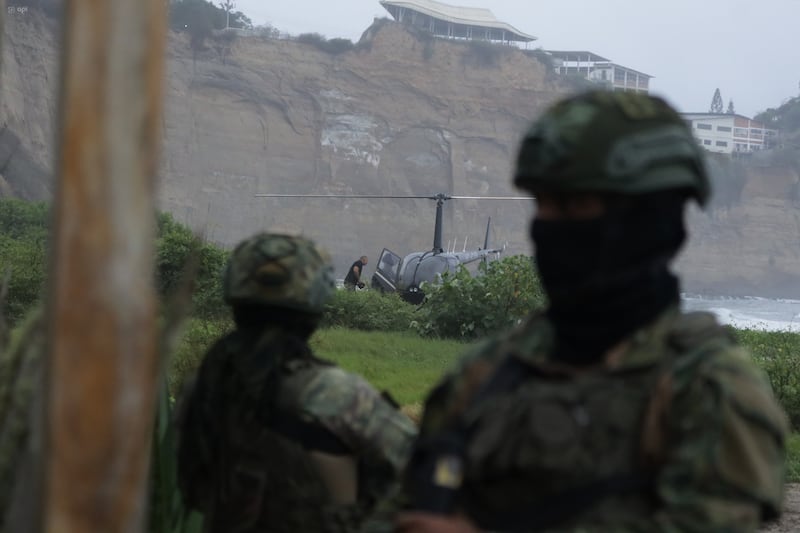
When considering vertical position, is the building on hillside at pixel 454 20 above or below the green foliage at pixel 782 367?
above

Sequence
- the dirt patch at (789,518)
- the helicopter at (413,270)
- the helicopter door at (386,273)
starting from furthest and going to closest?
the helicopter door at (386,273), the helicopter at (413,270), the dirt patch at (789,518)

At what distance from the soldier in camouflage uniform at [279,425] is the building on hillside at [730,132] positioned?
437ft

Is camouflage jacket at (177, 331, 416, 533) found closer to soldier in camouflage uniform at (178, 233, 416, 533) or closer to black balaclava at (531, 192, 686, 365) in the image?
soldier in camouflage uniform at (178, 233, 416, 533)

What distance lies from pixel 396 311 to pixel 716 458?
2050 centimetres

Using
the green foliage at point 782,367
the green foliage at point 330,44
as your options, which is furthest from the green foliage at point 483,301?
the green foliage at point 330,44

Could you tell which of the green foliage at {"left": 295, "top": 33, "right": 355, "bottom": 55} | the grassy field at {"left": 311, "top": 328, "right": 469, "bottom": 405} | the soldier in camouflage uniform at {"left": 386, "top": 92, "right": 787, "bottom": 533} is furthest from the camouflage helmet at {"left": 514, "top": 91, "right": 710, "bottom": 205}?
the green foliage at {"left": 295, "top": 33, "right": 355, "bottom": 55}

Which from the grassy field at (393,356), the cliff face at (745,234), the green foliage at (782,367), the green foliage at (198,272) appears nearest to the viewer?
the green foliage at (782,367)

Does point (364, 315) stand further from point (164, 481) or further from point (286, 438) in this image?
point (286, 438)

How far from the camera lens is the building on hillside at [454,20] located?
125m

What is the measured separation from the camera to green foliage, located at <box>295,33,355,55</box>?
9100 centimetres

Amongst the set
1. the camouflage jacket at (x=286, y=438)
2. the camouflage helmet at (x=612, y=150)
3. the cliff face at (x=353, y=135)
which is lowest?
the camouflage jacket at (x=286, y=438)

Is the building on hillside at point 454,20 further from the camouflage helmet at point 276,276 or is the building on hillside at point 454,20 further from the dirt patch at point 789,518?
the camouflage helmet at point 276,276

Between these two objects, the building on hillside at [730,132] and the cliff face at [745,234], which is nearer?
the cliff face at [745,234]

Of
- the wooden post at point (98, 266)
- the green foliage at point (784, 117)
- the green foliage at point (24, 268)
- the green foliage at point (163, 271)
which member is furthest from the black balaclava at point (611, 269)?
the green foliage at point (784, 117)
